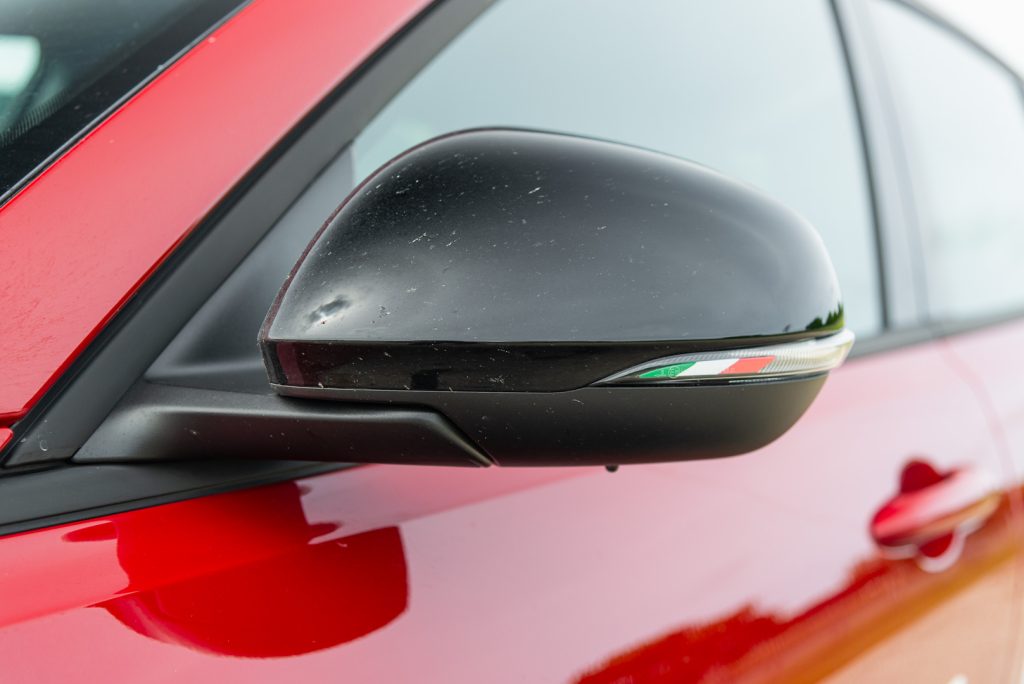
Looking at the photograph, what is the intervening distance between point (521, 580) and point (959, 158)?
5.24 feet

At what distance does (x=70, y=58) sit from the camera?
78cm

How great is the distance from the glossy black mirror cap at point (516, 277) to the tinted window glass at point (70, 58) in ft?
0.89

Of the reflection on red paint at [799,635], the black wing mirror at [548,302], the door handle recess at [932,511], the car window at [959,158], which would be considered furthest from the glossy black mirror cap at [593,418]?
the car window at [959,158]

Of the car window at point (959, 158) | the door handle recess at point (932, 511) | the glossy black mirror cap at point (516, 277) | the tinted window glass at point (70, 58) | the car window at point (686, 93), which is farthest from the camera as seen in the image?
the car window at point (959, 158)

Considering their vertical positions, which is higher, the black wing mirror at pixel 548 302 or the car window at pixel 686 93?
the car window at pixel 686 93

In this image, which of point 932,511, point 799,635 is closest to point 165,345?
point 799,635

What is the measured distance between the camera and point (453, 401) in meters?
0.62

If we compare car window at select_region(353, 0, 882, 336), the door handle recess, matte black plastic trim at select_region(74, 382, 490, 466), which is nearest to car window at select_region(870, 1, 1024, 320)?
car window at select_region(353, 0, 882, 336)

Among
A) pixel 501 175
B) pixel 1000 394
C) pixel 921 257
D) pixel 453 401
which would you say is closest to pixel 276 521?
pixel 453 401

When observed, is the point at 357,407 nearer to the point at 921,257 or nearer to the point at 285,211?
the point at 285,211

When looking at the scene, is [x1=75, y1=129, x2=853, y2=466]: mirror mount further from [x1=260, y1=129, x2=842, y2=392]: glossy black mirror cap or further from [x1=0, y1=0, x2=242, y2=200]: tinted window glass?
[x1=0, y1=0, x2=242, y2=200]: tinted window glass

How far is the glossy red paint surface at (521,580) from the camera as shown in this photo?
0.61m

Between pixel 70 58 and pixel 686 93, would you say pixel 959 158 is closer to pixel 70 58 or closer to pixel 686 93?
pixel 686 93

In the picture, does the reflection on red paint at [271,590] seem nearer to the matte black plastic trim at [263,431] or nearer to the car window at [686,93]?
the matte black plastic trim at [263,431]
